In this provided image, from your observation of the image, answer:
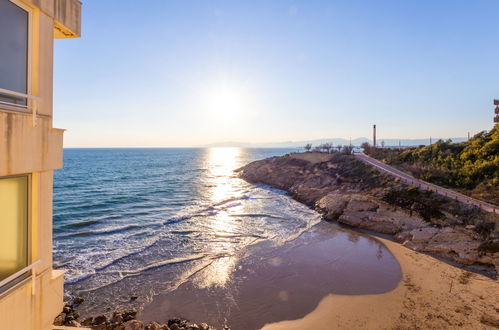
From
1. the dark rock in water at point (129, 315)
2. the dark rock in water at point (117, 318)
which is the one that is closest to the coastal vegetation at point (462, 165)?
the dark rock in water at point (129, 315)

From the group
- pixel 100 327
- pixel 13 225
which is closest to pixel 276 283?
pixel 100 327

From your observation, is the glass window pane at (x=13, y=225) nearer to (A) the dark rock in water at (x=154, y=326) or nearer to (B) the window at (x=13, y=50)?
(B) the window at (x=13, y=50)

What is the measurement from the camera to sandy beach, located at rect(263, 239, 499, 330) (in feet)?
A: 31.9

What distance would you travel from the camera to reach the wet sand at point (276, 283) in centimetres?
1056

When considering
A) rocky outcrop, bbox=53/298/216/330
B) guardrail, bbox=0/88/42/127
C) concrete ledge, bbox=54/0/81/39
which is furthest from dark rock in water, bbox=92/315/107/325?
concrete ledge, bbox=54/0/81/39

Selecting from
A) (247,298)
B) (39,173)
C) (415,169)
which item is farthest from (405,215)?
(39,173)

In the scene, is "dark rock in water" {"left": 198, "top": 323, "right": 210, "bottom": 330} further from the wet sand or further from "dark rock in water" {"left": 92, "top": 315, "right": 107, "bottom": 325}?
"dark rock in water" {"left": 92, "top": 315, "right": 107, "bottom": 325}

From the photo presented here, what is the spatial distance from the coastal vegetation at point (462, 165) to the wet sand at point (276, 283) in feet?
43.1

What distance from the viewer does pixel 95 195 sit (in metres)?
35.2

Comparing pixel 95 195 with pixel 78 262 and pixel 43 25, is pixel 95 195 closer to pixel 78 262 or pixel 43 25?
pixel 78 262

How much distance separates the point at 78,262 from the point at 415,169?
113 ft

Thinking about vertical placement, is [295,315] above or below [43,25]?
below

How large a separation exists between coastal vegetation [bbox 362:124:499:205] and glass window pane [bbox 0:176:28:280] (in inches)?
1080

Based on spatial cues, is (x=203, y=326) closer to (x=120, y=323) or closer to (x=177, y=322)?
(x=177, y=322)
